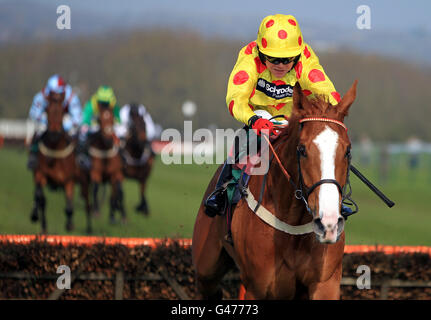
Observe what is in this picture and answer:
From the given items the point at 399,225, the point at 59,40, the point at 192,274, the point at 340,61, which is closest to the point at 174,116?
the point at 340,61

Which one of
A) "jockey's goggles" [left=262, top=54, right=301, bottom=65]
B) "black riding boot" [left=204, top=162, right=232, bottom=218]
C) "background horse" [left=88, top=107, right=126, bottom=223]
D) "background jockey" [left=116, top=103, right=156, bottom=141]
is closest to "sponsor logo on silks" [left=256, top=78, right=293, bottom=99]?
"jockey's goggles" [left=262, top=54, right=301, bottom=65]

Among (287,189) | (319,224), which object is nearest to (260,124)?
(287,189)

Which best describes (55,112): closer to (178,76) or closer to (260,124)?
(260,124)

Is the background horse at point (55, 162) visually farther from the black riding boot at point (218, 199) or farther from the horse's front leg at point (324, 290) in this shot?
the horse's front leg at point (324, 290)

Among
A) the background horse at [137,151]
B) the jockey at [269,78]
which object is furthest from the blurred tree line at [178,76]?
the jockey at [269,78]

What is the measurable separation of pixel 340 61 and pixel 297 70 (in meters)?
67.9

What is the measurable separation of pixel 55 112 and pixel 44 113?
1.56ft

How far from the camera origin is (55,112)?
32.1 feet

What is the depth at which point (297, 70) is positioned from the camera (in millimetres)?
4230

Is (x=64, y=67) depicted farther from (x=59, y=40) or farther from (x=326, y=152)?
(x=326, y=152)

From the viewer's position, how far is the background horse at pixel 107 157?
37.3 feet

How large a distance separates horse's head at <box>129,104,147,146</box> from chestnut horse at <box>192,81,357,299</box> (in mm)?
8854

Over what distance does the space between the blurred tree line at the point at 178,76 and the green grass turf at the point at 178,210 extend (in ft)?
99.4

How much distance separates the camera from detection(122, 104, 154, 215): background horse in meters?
12.8
